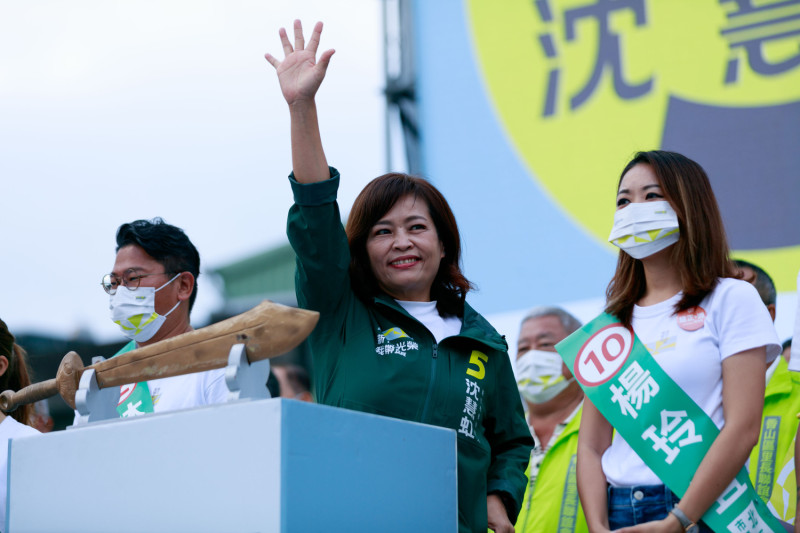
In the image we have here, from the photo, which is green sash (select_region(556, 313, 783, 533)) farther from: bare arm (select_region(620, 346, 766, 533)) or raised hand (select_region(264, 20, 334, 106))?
raised hand (select_region(264, 20, 334, 106))

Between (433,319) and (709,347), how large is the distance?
728mm

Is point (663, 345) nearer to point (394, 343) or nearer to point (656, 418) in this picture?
point (656, 418)

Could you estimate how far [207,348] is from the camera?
1.85m

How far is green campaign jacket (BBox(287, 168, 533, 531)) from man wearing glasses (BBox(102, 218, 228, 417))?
0.72 meters

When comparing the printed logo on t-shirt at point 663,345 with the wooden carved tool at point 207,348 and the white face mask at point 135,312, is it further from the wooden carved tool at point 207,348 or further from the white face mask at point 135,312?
the white face mask at point 135,312

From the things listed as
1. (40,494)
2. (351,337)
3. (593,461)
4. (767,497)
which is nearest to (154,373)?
(40,494)

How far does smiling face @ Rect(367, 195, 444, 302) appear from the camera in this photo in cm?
252

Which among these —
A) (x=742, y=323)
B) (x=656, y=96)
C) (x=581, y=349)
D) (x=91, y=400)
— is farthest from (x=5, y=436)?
(x=656, y=96)

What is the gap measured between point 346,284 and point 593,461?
81cm

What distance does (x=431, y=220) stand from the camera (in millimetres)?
2627

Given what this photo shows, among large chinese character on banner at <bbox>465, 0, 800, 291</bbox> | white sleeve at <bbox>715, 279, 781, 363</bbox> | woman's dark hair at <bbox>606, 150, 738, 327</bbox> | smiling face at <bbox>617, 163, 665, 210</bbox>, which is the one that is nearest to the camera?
white sleeve at <bbox>715, 279, 781, 363</bbox>

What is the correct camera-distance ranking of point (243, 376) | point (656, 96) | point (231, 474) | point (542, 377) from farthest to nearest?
point (656, 96) → point (542, 377) → point (243, 376) → point (231, 474)

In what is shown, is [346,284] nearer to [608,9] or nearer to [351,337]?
[351,337]

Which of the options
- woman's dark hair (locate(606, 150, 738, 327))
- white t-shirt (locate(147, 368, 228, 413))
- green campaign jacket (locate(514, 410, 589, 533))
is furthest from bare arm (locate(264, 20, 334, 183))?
green campaign jacket (locate(514, 410, 589, 533))
